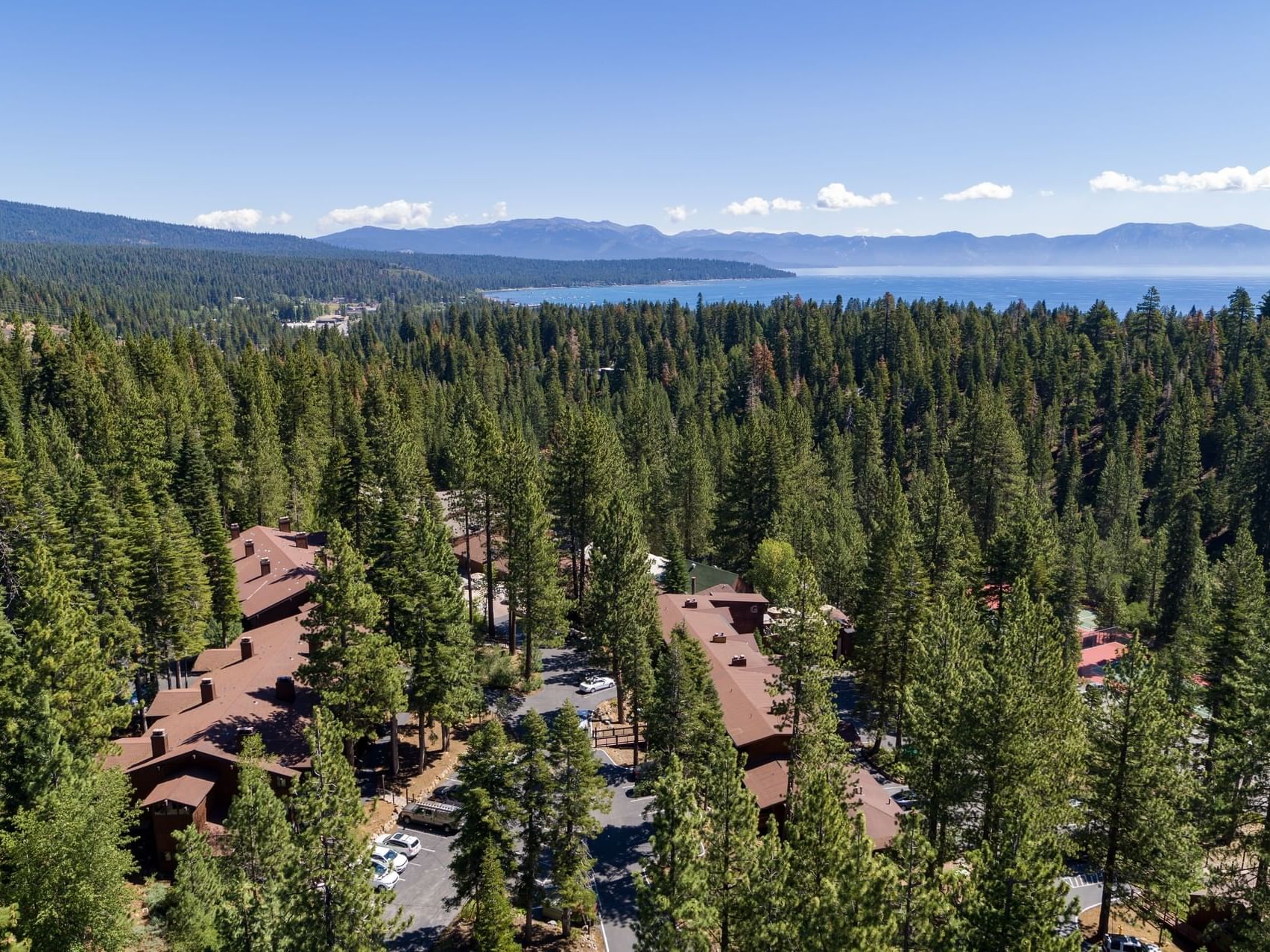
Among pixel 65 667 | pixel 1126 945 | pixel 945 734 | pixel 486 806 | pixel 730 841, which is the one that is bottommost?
pixel 1126 945

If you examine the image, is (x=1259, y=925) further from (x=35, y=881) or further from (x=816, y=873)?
(x=35, y=881)

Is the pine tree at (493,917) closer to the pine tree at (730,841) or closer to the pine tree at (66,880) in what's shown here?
the pine tree at (730,841)

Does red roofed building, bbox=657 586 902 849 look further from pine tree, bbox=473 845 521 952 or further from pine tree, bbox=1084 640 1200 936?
pine tree, bbox=473 845 521 952

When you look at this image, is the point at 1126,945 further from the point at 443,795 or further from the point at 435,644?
the point at 435,644

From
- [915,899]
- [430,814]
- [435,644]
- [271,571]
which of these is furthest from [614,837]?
[271,571]

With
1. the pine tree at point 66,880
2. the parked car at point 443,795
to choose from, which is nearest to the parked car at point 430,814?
the parked car at point 443,795
